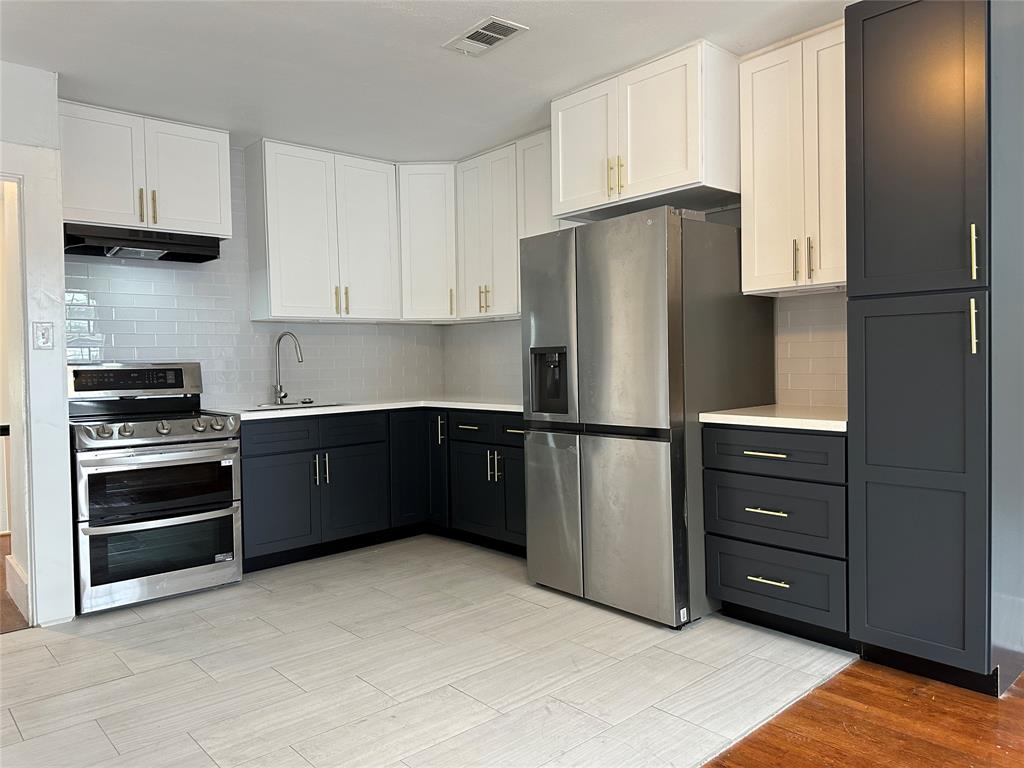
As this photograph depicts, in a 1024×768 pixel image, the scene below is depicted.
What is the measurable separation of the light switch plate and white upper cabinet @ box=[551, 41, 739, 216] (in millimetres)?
2521

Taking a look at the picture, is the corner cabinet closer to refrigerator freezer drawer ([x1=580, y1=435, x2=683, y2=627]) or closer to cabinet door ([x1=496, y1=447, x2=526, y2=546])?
cabinet door ([x1=496, y1=447, x2=526, y2=546])

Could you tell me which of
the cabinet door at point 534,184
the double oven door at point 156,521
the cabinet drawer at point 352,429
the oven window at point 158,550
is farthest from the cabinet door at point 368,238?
the oven window at point 158,550

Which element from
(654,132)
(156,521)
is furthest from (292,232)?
(654,132)

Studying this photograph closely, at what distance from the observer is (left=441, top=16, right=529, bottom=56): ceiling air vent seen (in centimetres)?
293

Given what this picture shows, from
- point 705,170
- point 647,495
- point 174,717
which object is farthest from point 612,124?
point 174,717

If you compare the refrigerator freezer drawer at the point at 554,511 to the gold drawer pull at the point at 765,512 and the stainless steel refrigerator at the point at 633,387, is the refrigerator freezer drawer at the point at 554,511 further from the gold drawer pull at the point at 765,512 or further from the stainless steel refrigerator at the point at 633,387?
the gold drawer pull at the point at 765,512

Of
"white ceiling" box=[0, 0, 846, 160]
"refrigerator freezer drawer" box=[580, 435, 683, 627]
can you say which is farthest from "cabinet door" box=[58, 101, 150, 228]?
"refrigerator freezer drawer" box=[580, 435, 683, 627]

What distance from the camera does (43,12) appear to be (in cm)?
277

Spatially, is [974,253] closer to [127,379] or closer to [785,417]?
[785,417]

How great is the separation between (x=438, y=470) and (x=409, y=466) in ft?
0.62

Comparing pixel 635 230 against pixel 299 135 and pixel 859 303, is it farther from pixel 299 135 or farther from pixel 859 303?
pixel 299 135

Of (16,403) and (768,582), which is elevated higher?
(16,403)

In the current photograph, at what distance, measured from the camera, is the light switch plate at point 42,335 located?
3307mm

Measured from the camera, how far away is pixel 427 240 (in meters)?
5.00
